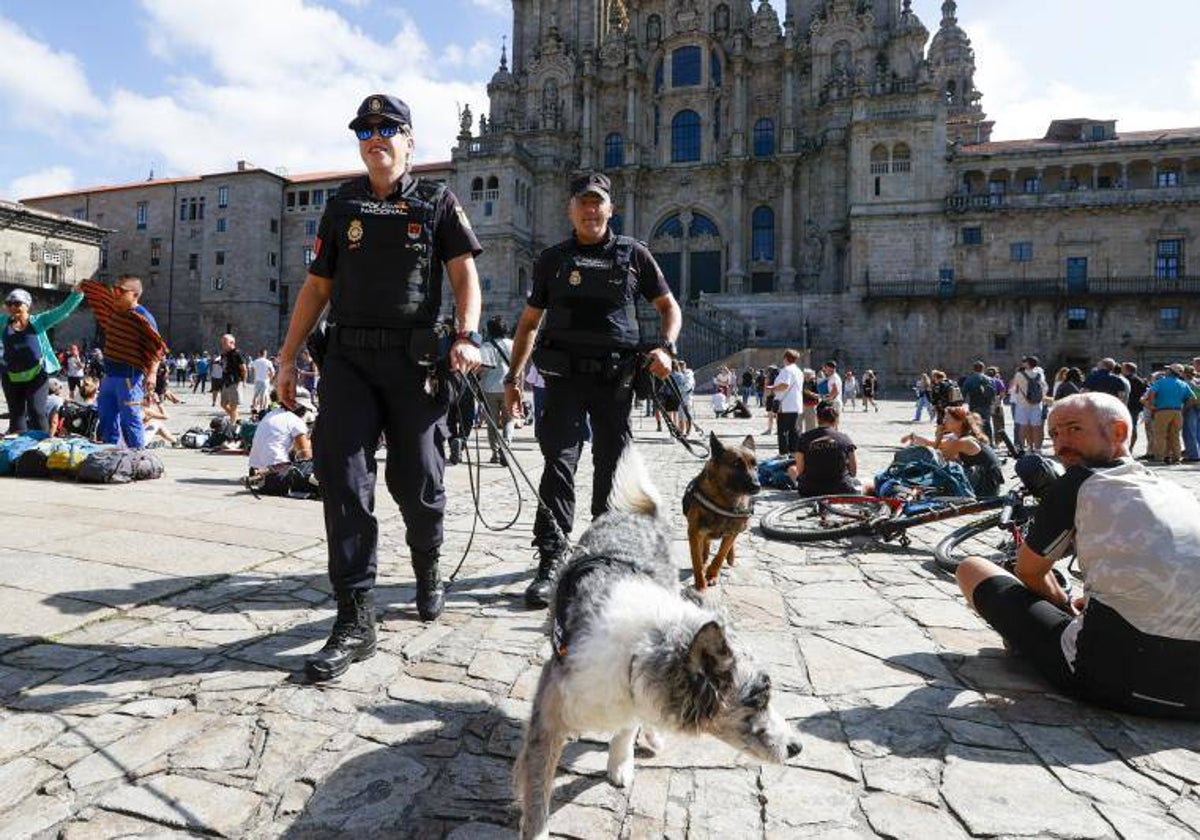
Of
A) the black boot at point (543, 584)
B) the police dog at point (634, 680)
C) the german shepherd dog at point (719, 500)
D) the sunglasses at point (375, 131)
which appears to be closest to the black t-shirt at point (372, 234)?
the sunglasses at point (375, 131)

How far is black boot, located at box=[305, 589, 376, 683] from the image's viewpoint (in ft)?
9.36

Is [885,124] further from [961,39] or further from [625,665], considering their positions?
[625,665]

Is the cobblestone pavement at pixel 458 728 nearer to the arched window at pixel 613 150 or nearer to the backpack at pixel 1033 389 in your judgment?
the backpack at pixel 1033 389

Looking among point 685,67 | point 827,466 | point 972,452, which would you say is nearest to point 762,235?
point 685,67

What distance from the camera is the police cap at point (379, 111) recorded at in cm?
318

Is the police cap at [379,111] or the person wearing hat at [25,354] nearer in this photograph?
the police cap at [379,111]

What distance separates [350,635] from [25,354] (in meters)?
7.97

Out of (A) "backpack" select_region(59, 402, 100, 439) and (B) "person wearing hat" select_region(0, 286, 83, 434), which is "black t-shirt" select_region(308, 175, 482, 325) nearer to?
(B) "person wearing hat" select_region(0, 286, 83, 434)

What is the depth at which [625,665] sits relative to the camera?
5.94ft

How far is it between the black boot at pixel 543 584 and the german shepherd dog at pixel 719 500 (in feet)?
2.86

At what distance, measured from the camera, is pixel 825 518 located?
6336mm

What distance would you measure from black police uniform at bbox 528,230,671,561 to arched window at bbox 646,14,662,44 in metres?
49.4

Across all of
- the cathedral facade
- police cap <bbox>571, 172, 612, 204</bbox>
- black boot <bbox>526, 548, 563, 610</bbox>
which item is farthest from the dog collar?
the cathedral facade

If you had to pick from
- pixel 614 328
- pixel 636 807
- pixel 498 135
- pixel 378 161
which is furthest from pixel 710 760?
pixel 498 135
